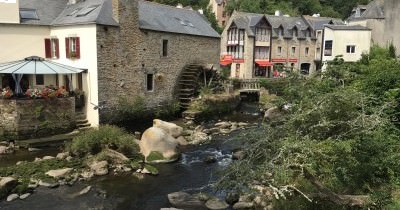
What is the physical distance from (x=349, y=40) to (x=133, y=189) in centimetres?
2645

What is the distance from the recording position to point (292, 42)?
45750mm

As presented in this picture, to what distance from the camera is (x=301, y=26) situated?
4662cm

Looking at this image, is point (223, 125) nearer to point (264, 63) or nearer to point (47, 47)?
point (47, 47)

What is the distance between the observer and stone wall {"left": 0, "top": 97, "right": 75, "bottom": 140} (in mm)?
17531

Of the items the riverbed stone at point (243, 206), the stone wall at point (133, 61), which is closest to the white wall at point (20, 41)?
the stone wall at point (133, 61)

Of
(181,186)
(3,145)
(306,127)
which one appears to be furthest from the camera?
(3,145)

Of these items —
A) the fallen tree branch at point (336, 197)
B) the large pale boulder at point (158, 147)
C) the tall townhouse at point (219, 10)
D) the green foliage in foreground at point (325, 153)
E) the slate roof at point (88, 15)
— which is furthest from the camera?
the tall townhouse at point (219, 10)

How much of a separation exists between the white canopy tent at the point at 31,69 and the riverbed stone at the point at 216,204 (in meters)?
11.7

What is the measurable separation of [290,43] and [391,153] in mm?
37157

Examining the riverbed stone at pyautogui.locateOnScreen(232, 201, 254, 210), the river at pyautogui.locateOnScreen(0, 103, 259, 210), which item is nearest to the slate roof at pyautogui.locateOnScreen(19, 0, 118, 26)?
the river at pyautogui.locateOnScreen(0, 103, 259, 210)

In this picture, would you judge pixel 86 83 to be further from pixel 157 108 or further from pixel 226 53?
pixel 226 53

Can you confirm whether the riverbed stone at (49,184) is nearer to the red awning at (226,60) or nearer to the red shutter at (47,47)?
the red shutter at (47,47)

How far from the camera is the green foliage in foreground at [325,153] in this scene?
812 cm

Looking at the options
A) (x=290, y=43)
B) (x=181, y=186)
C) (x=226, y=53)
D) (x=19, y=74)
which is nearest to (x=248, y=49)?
(x=226, y=53)
